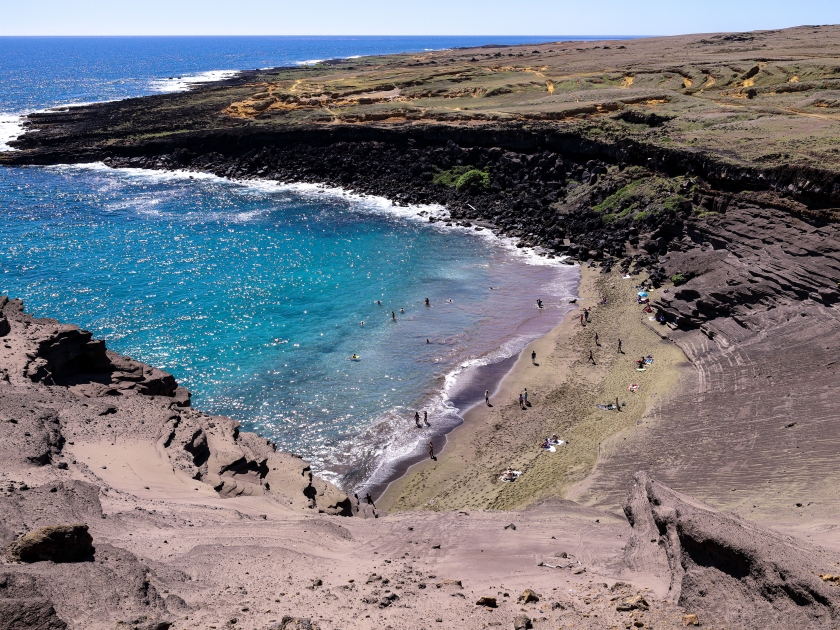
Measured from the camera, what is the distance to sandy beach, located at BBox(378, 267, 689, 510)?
26.7 metres

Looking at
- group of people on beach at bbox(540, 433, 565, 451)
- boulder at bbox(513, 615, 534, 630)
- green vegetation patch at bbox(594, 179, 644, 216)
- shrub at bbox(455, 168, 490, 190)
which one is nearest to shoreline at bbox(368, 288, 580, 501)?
group of people on beach at bbox(540, 433, 565, 451)

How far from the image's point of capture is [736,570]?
1288 centimetres

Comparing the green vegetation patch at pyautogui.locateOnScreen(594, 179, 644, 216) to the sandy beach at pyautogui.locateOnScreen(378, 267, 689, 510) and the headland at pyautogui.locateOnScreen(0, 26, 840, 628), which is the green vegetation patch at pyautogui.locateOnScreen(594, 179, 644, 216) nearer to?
the headland at pyautogui.locateOnScreen(0, 26, 840, 628)

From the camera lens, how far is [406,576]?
605 inches

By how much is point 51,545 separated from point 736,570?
45.6ft

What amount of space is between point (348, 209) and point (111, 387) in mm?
45635

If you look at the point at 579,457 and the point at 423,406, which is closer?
the point at 579,457

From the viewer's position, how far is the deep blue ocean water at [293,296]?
33906 millimetres

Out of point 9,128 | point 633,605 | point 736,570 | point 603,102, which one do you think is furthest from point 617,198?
point 9,128

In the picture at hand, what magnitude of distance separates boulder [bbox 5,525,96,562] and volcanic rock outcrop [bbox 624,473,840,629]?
12.3 metres

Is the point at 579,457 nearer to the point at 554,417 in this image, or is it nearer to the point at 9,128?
the point at 554,417

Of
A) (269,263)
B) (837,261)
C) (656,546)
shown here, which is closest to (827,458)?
(656,546)

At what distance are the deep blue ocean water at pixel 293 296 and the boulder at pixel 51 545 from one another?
52.5ft

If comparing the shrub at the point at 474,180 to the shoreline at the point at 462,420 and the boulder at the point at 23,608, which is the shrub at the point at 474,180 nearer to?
the shoreline at the point at 462,420
